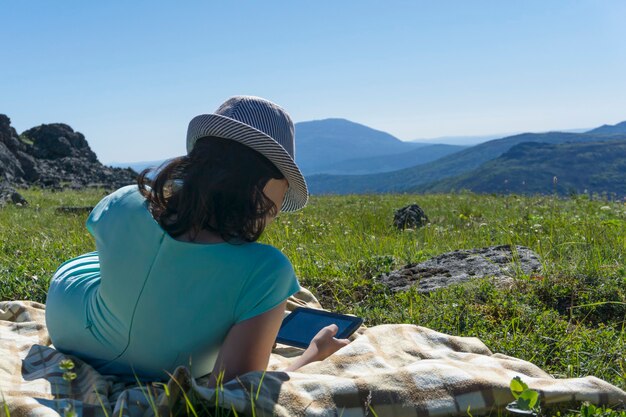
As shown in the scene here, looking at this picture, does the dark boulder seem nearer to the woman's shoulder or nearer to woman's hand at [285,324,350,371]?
the woman's shoulder

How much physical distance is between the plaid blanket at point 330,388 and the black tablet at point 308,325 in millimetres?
317

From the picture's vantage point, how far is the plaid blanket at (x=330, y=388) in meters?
2.63

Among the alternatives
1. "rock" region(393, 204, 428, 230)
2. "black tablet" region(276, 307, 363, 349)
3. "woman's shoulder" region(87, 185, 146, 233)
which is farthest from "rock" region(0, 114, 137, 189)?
"woman's shoulder" region(87, 185, 146, 233)

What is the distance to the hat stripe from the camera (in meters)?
2.83

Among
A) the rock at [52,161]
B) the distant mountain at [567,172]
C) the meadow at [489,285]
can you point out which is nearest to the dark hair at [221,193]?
the meadow at [489,285]

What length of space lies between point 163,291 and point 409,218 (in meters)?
7.48

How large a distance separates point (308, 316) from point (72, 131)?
35.4m

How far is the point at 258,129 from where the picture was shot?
2943mm

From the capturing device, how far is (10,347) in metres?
3.84

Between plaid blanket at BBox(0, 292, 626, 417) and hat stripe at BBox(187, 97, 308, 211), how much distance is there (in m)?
0.93

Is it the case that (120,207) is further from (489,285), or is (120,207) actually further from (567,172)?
(567,172)

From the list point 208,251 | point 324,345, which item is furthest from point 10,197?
point 208,251

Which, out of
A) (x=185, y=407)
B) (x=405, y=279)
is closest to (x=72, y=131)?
(x=405, y=279)

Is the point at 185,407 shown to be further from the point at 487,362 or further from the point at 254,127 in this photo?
the point at 487,362
